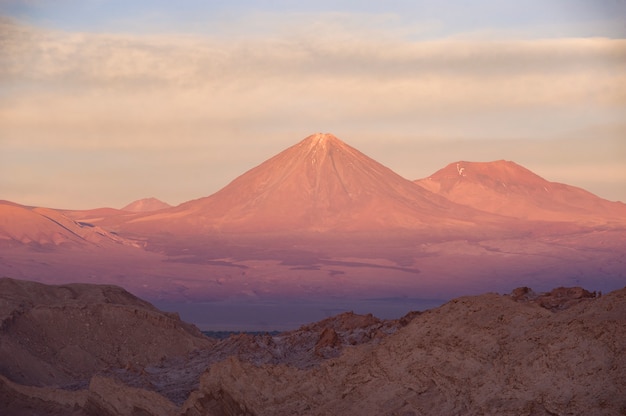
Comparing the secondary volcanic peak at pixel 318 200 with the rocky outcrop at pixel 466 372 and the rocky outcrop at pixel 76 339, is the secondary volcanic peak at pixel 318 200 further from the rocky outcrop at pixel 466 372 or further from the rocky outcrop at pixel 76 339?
the rocky outcrop at pixel 466 372

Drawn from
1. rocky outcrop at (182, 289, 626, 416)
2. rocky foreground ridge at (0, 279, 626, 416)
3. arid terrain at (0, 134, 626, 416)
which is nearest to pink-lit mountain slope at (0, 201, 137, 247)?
arid terrain at (0, 134, 626, 416)

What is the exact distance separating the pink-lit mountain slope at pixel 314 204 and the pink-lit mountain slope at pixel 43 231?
10430mm

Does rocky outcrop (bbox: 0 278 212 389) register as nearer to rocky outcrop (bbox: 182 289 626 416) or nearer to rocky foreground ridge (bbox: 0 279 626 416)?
rocky foreground ridge (bbox: 0 279 626 416)

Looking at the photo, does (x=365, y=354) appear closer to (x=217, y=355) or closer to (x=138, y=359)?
(x=217, y=355)

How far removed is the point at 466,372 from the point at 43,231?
153 meters

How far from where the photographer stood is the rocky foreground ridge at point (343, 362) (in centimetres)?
2539

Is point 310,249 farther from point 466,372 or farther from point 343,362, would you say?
point 466,372

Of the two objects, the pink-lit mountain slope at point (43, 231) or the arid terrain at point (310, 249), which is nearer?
the arid terrain at point (310, 249)

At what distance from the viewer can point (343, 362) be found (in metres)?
33.2

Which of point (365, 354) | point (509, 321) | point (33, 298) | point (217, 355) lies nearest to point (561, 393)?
point (509, 321)

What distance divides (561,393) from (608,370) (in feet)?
3.60

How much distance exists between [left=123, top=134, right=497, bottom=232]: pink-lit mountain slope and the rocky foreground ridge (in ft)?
410

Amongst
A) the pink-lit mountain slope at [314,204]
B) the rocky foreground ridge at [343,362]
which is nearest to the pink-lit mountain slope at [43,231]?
the pink-lit mountain slope at [314,204]

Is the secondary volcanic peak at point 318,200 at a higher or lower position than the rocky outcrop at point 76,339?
higher
